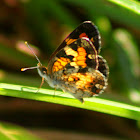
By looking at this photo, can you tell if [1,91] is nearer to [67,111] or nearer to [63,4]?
[67,111]

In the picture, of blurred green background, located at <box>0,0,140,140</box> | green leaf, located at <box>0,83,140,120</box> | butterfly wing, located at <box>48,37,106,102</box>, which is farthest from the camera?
blurred green background, located at <box>0,0,140,140</box>

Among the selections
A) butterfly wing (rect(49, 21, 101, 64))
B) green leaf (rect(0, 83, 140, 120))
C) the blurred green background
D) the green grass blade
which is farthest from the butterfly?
the blurred green background

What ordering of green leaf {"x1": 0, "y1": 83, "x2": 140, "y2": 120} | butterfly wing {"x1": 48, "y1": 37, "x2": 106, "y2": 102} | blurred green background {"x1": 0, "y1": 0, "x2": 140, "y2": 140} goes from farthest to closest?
blurred green background {"x1": 0, "y1": 0, "x2": 140, "y2": 140}
butterfly wing {"x1": 48, "y1": 37, "x2": 106, "y2": 102}
green leaf {"x1": 0, "y1": 83, "x2": 140, "y2": 120}

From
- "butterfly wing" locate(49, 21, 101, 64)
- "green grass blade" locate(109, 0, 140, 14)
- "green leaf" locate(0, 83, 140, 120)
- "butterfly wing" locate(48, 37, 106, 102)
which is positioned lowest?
"green leaf" locate(0, 83, 140, 120)

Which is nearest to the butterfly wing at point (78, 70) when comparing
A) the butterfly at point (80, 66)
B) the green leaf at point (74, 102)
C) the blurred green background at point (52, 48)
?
the butterfly at point (80, 66)

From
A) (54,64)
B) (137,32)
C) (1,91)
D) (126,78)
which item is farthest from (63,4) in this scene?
(1,91)

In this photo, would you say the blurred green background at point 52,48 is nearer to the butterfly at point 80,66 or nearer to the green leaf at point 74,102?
the butterfly at point 80,66

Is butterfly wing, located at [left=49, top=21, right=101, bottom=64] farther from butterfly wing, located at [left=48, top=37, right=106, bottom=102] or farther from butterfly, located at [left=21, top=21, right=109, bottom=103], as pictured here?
butterfly wing, located at [left=48, top=37, right=106, bottom=102]
